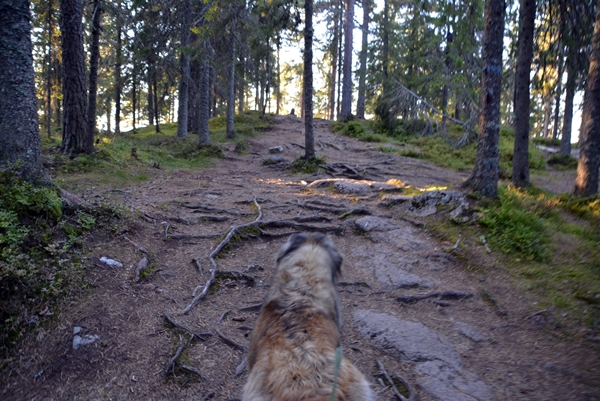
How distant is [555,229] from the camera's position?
7.45 metres

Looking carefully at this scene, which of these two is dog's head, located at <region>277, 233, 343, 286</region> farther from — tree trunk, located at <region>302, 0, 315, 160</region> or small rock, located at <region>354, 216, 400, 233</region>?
tree trunk, located at <region>302, 0, 315, 160</region>

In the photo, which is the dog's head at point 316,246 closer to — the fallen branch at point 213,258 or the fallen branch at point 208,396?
the fallen branch at point 208,396

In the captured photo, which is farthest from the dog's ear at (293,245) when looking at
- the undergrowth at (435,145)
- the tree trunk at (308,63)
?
the undergrowth at (435,145)

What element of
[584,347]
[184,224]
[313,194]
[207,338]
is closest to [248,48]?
[313,194]

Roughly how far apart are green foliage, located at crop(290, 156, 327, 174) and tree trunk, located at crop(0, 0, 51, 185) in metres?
9.01

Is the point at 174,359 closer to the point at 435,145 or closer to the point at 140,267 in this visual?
the point at 140,267

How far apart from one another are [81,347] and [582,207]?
33.9 ft

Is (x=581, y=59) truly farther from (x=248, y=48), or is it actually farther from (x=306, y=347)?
(x=248, y=48)

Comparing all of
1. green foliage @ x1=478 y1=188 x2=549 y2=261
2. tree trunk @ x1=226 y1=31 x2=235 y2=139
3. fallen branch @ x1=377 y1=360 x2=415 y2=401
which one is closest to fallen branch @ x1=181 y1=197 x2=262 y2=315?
fallen branch @ x1=377 y1=360 x2=415 y2=401

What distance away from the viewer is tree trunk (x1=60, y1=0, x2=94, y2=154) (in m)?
10.4

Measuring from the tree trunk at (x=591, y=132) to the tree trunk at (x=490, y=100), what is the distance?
2470mm

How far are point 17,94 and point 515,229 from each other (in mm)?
8921

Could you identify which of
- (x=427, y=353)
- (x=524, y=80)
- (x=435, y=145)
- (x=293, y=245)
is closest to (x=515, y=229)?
(x=427, y=353)

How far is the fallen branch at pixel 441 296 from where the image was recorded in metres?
5.54
